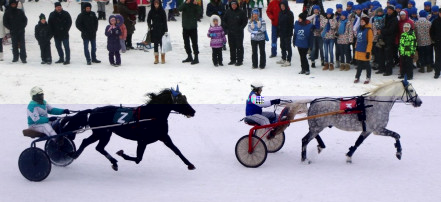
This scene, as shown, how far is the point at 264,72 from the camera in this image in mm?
19719

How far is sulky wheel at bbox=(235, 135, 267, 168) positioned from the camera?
12.2m

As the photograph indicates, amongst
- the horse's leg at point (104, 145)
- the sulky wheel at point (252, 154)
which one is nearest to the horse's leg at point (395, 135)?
the sulky wheel at point (252, 154)

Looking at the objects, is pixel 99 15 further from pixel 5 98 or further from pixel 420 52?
pixel 420 52

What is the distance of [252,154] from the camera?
480 inches

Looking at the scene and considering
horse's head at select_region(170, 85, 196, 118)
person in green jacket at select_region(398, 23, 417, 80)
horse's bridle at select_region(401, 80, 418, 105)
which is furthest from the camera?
person in green jacket at select_region(398, 23, 417, 80)

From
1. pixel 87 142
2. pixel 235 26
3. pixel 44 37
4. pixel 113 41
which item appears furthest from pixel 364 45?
pixel 87 142

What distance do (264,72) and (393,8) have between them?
366 cm

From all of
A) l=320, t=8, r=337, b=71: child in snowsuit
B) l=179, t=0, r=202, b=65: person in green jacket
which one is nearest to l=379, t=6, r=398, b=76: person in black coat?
l=320, t=8, r=337, b=71: child in snowsuit

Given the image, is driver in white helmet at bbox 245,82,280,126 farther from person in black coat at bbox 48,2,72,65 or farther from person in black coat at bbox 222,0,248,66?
person in black coat at bbox 48,2,72,65

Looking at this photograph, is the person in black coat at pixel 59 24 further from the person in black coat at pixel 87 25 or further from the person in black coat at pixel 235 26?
the person in black coat at pixel 235 26

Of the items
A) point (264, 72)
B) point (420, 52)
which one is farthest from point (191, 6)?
point (420, 52)

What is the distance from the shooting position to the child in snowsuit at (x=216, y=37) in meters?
20.0

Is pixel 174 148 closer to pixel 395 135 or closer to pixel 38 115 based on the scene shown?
pixel 38 115

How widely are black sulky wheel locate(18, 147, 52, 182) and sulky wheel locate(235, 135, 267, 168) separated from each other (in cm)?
304
